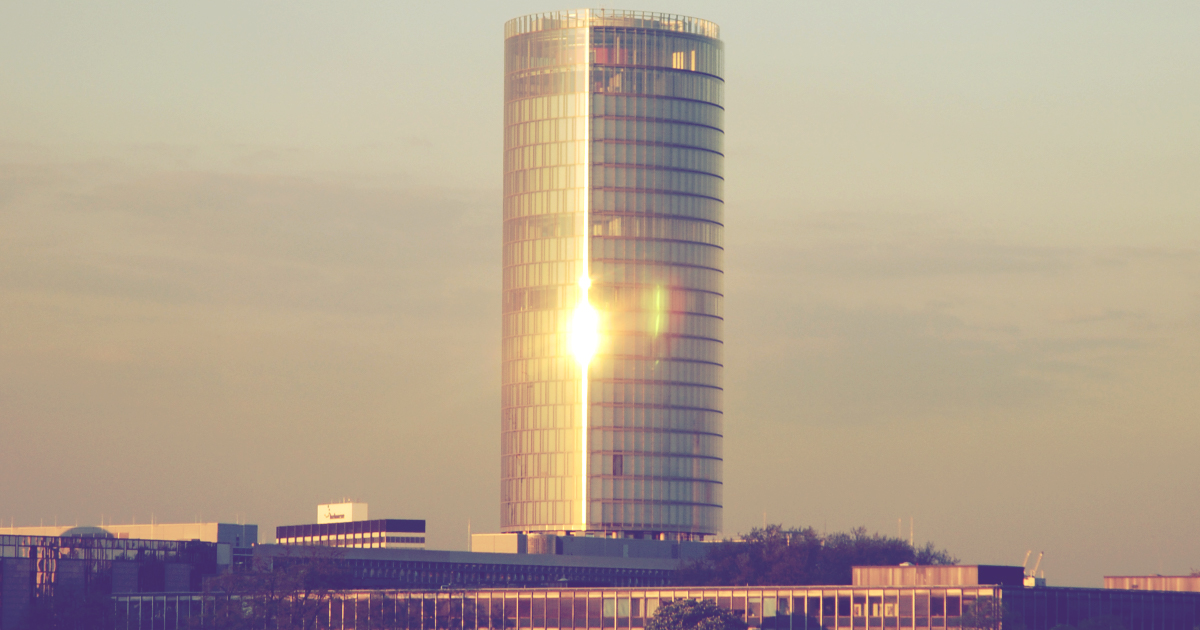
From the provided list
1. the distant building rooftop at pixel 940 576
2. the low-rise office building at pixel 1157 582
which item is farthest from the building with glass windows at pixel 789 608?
the low-rise office building at pixel 1157 582

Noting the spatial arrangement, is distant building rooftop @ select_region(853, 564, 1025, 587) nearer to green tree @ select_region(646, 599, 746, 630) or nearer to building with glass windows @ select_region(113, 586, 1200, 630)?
building with glass windows @ select_region(113, 586, 1200, 630)

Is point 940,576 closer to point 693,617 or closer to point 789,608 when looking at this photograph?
point 789,608

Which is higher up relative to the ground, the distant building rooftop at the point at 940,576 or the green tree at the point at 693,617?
the distant building rooftop at the point at 940,576

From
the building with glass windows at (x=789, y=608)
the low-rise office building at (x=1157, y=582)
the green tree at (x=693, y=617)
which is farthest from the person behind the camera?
the low-rise office building at (x=1157, y=582)

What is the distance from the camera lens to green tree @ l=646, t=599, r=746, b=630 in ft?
495

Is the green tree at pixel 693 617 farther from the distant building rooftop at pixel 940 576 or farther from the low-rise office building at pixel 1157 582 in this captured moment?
the low-rise office building at pixel 1157 582

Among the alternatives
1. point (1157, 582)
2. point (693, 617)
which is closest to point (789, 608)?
point (693, 617)

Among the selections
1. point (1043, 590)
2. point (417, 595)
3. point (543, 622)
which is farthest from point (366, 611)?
point (1043, 590)

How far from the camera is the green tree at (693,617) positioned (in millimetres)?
151000

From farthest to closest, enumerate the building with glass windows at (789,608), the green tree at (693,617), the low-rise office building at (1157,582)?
1. the low-rise office building at (1157,582)
2. the green tree at (693,617)
3. the building with glass windows at (789,608)

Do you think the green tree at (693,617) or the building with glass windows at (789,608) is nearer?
the building with glass windows at (789,608)

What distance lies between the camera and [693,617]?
5974 inches

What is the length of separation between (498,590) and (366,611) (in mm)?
11633

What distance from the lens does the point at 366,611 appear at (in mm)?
168625
